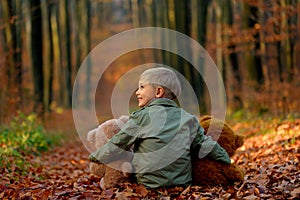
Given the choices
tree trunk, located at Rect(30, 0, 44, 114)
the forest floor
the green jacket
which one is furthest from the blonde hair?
tree trunk, located at Rect(30, 0, 44, 114)

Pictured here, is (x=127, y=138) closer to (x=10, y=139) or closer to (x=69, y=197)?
(x=69, y=197)

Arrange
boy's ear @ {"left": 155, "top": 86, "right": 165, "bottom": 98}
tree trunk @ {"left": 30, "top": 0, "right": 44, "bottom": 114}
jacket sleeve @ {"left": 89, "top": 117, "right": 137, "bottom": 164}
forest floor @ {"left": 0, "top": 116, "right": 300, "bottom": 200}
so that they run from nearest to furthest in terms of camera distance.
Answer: forest floor @ {"left": 0, "top": 116, "right": 300, "bottom": 200}
jacket sleeve @ {"left": 89, "top": 117, "right": 137, "bottom": 164}
boy's ear @ {"left": 155, "top": 86, "right": 165, "bottom": 98}
tree trunk @ {"left": 30, "top": 0, "right": 44, "bottom": 114}

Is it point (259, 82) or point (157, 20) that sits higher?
point (157, 20)

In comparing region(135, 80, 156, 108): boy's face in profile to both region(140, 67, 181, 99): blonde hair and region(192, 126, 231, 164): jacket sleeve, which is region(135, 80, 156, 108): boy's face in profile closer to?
region(140, 67, 181, 99): blonde hair

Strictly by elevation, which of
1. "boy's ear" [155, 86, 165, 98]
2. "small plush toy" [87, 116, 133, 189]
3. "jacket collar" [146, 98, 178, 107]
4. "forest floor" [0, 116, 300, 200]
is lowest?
"forest floor" [0, 116, 300, 200]

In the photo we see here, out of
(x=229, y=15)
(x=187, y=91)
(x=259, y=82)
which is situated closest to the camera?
(x=259, y=82)

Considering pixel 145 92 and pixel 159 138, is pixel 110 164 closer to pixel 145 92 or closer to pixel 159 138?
pixel 159 138

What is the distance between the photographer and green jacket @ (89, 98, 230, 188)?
14.8 ft

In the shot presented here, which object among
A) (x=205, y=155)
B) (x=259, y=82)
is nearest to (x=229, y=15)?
(x=259, y=82)

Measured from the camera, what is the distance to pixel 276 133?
872cm

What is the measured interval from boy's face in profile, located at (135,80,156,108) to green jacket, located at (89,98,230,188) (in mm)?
85

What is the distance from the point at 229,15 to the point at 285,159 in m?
15.1

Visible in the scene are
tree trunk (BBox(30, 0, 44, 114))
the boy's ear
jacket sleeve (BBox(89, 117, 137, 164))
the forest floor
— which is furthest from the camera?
tree trunk (BBox(30, 0, 44, 114))

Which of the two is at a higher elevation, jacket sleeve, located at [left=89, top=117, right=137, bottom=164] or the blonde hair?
the blonde hair
